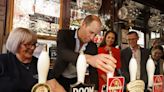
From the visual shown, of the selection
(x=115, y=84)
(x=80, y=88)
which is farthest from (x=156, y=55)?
(x=80, y=88)

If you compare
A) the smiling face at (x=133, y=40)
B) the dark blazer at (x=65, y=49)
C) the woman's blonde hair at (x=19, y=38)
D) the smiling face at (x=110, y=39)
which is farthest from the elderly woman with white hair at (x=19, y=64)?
the smiling face at (x=133, y=40)

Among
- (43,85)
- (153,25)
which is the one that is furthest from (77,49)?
(153,25)

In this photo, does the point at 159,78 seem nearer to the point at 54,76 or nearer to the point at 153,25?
the point at 54,76

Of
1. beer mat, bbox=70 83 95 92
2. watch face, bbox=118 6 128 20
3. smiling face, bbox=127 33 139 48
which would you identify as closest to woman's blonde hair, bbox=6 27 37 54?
beer mat, bbox=70 83 95 92

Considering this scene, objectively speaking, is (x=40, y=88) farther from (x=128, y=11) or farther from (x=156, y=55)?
(x=128, y=11)

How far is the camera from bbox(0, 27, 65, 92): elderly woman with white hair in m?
1.57

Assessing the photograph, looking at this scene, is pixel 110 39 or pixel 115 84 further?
pixel 110 39

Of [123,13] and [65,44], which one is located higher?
[123,13]

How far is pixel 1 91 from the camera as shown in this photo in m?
1.55

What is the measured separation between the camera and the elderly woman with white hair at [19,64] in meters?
1.57

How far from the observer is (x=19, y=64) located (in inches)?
66.4

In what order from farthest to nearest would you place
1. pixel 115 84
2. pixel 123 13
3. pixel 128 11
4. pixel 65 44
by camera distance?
pixel 128 11 < pixel 123 13 < pixel 65 44 < pixel 115 84

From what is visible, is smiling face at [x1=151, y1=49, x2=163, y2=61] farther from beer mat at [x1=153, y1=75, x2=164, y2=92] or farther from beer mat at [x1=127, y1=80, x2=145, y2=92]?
beer mat at [x1=127, y1=80, x2=145, y2=92]

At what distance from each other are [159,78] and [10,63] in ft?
2.99
